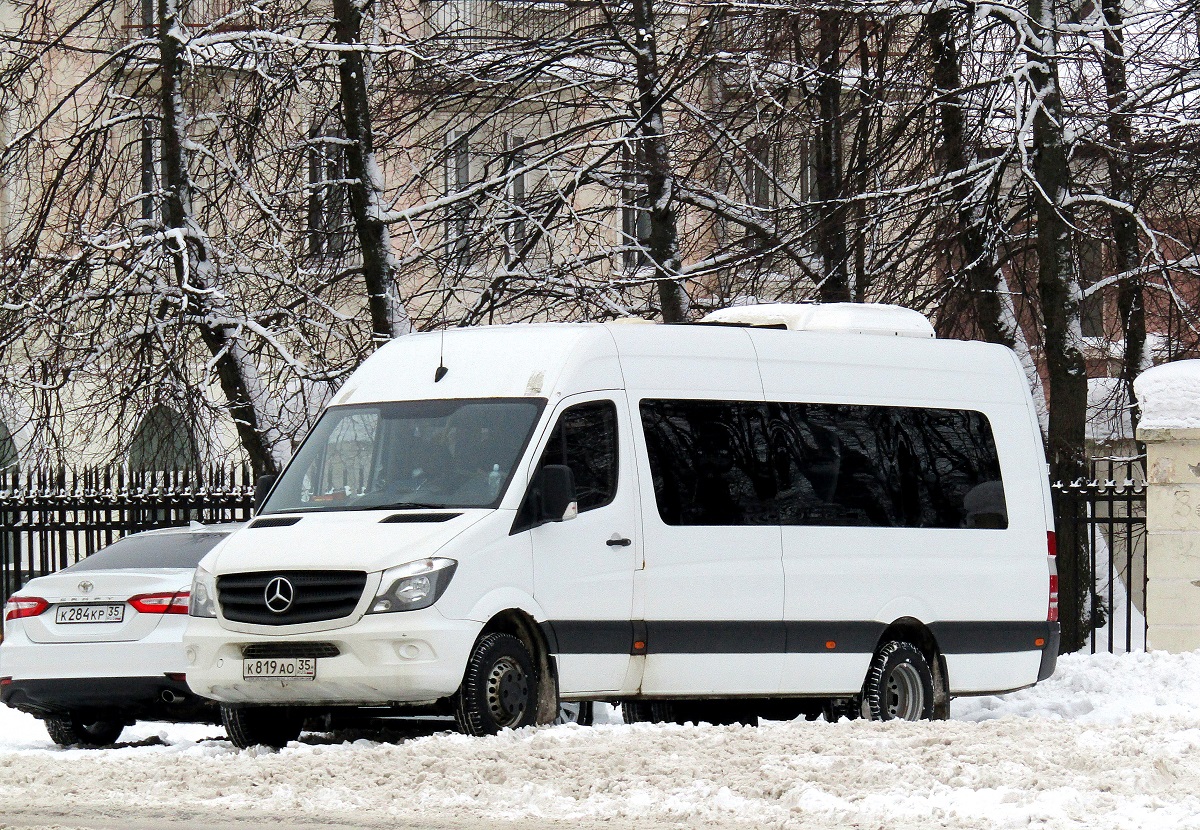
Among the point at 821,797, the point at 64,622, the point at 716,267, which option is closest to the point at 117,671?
the point at 64,622

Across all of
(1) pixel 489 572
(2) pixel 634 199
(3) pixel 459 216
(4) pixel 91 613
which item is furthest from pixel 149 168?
(1) pixel 489 572

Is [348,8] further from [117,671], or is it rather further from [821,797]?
[821,797]

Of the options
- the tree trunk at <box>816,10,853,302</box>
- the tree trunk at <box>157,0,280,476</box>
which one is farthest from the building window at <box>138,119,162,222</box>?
the tree trunk at <box>816,10,853,302</box>

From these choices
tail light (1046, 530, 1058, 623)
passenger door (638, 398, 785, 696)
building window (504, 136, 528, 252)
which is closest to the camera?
passenger door (638, 398, 785, 696)

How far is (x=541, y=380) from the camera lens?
35.9ft

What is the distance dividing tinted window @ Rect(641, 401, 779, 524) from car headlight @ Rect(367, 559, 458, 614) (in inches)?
74.9

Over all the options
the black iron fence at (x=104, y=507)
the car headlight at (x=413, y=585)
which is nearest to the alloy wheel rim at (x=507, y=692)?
the car headlight at (x=413, y=585)

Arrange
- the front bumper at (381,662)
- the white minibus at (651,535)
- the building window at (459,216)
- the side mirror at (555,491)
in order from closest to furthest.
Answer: the front bumper at (381,662) < the white minibus at (651,535) < the side mirror at (555,491) < the building window at (459,216)

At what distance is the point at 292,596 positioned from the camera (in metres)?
10.1

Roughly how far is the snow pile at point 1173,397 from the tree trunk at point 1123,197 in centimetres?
184

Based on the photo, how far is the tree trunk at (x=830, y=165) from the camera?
18625mm

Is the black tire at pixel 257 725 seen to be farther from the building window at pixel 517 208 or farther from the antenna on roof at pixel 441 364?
the building window at pixel 517 208

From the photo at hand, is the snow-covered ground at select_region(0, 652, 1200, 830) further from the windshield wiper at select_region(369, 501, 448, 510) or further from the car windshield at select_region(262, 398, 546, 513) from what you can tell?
the car windshield at select_region(262, 398, 546, 513)

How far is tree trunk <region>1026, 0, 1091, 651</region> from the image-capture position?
1752 centimetres
